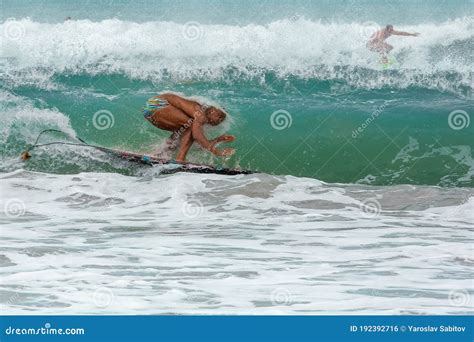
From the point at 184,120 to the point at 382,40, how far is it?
6.34 m

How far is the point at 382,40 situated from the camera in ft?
62.1

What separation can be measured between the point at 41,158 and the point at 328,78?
196 inches

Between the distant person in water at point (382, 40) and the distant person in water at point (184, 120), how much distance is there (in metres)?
5.24

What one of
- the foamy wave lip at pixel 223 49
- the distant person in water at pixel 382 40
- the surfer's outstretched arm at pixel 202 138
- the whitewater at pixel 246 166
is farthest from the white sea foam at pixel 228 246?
the distant person in water at pixel 382 40

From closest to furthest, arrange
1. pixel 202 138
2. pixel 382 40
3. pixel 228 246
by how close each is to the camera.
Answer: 1. pixel 228 246
2. pixel 202 138
3. pixel 382 40

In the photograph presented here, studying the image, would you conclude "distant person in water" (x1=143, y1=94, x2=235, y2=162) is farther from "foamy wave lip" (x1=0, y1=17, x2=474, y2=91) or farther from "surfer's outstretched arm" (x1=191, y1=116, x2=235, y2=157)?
"foamy wave lip" (x1=0, y1=17, x2=474, y2=91)

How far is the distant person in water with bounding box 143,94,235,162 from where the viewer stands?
43.9 feet

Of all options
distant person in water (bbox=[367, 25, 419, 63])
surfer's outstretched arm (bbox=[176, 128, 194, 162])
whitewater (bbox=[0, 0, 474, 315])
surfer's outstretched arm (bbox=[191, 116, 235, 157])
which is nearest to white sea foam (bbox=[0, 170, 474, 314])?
whitewater (bbox=[0, 0, 474, 315])

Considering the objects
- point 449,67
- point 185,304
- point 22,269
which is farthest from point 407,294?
point 449,67

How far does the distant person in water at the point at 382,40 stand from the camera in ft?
60.2

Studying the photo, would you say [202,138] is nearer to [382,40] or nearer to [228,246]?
[228,246]

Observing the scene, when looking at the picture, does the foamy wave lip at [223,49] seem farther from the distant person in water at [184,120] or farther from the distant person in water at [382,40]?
the distant person in water at [184,120]

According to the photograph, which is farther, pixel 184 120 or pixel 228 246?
pixel 184 120

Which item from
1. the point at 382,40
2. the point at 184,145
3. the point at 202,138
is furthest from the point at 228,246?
the point at 382,40
